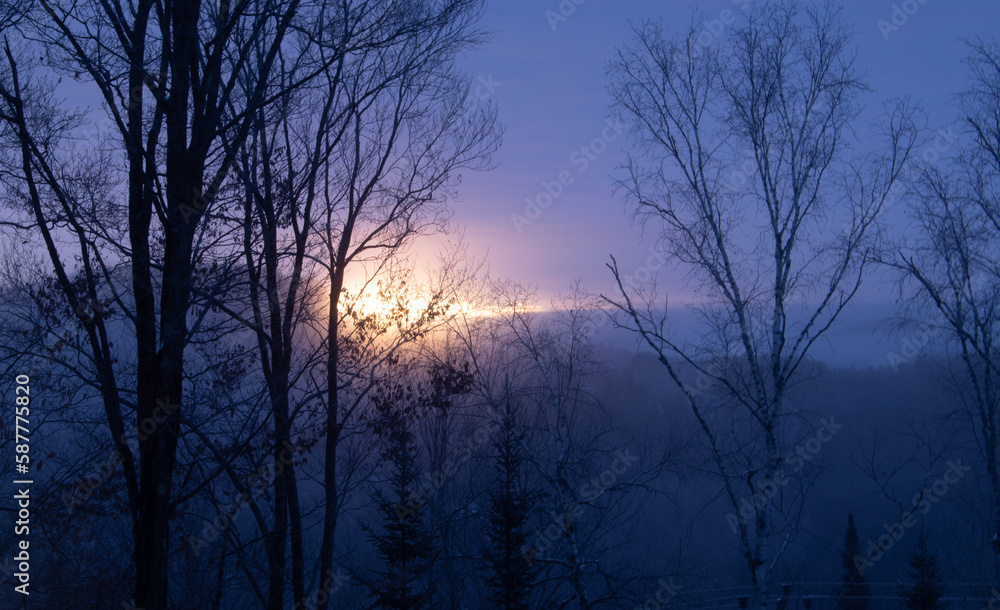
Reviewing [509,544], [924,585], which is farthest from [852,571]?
[509,544]

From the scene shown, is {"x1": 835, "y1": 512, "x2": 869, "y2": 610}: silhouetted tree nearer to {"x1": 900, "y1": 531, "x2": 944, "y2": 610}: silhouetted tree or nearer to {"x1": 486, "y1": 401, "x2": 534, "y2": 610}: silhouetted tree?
{"x1": 900, "y1": 531, "x2": 944, "y2": 610}: silhouetted tree

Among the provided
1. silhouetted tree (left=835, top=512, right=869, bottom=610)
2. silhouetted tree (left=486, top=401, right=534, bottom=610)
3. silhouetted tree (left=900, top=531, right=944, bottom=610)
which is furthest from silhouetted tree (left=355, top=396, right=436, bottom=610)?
silhouetted tree (left=835, top=512, right=869, bottom=610)

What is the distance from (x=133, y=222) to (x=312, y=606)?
6225 mm

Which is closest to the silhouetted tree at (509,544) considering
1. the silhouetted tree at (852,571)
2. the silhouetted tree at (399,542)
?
the silhouetted tree at (399,542)

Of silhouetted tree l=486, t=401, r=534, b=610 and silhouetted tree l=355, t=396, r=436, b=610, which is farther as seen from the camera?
silhouetted tree l=486, t=401, r=534, b=610

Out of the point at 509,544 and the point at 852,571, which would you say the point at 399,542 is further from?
the point at 852,571

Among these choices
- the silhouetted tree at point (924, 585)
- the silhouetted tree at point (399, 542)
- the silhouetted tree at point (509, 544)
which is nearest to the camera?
the silhouetted tree at point (399, 542)

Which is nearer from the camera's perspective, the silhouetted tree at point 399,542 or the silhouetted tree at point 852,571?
the silhouetted tree at point 399,542

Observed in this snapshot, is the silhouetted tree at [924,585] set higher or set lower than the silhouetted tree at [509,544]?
lower

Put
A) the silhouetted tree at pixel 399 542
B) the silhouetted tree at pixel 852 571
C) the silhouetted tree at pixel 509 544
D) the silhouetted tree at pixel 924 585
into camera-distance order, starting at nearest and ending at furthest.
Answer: the silhouetted tree at pixel 399 542 < the silhouetted tree at pixel 509 544 < the silhouetted tree at pixel 924 585 < the silhouetted tree at pixel 852 571

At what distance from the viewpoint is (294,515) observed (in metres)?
8.05

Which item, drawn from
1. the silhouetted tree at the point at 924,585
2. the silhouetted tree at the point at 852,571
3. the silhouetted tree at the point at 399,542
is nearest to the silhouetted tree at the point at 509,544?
the silhouetted tree at the point at 399,542

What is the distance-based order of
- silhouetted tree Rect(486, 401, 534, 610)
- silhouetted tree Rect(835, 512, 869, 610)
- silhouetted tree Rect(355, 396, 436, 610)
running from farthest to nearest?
silhouetted tree Rect(835, 512, 869, 610), silhouetted tree Rect(486, 401, 534, 610), silhouetted tree Rect(355, 396, 436, 610)

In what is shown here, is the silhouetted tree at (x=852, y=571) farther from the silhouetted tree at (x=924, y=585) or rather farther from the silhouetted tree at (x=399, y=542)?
the silhouetted tree at (x=399, y=542)
